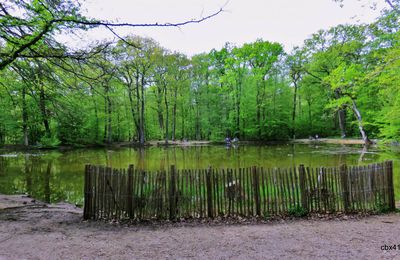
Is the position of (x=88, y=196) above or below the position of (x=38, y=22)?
below

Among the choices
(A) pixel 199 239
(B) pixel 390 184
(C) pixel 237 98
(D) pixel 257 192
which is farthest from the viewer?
(C) pixel 237 98

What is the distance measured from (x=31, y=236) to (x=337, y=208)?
6.19 meters

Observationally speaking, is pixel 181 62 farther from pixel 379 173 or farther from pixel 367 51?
pixel 379 173

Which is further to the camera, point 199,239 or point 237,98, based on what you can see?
point 237,98

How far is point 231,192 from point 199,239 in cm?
140

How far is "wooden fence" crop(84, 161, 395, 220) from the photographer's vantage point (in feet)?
16.7

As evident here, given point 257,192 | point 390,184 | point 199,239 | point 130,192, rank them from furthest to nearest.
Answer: point 390,184, point 257,192, point 130,192, point 199,239

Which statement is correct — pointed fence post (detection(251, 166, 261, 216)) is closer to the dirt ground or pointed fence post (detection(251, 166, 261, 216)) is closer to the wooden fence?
the wooden fence

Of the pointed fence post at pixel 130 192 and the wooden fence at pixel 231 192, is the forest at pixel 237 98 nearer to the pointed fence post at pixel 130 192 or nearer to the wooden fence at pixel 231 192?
the wooden fence at pixel 231 192

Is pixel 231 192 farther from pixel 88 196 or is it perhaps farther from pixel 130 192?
pixel 88 196

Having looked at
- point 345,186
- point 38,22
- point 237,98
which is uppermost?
point 237,98

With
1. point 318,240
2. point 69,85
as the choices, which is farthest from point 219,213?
point 69,85

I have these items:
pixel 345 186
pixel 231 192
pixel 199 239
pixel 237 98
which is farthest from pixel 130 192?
pixel 237 98

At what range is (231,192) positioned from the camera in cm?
518
